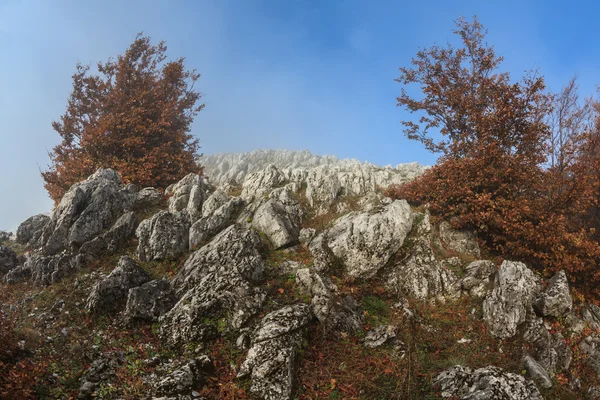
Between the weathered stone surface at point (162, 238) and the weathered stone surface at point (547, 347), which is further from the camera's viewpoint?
the weathered stone surface at point (162, 238)

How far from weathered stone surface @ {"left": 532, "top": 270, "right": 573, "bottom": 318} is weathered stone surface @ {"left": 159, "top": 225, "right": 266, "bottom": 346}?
406 inches

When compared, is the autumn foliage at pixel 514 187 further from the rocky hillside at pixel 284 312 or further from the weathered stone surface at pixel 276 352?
the weathered stone surface at pixel 276 352

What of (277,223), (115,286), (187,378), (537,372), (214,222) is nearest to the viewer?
(187,378)

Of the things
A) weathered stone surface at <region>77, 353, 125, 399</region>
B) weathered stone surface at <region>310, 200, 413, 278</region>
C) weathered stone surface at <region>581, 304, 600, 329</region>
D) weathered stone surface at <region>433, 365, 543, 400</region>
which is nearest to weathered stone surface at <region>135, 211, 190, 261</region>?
weathered stone surface at <region>77, 353, 125, 399</region>

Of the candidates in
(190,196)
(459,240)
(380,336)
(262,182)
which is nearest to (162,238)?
(190,196)

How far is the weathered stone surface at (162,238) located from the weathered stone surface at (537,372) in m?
14.1

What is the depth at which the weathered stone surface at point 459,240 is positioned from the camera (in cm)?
1537

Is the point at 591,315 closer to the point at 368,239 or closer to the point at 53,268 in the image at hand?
the point at 368,239

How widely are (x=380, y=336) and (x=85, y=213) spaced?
16.2 metres

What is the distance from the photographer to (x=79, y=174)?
2377cm

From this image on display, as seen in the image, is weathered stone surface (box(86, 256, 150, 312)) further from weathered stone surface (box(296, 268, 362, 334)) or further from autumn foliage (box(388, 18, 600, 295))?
autumn foliage (box(388, 18, 600, 295))

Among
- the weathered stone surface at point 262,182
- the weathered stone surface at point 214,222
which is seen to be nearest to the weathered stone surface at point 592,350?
the weathered stone surface at point 262,182

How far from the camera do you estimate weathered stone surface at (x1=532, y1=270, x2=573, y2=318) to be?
39.0 feet

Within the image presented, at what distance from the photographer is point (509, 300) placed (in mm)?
11570
